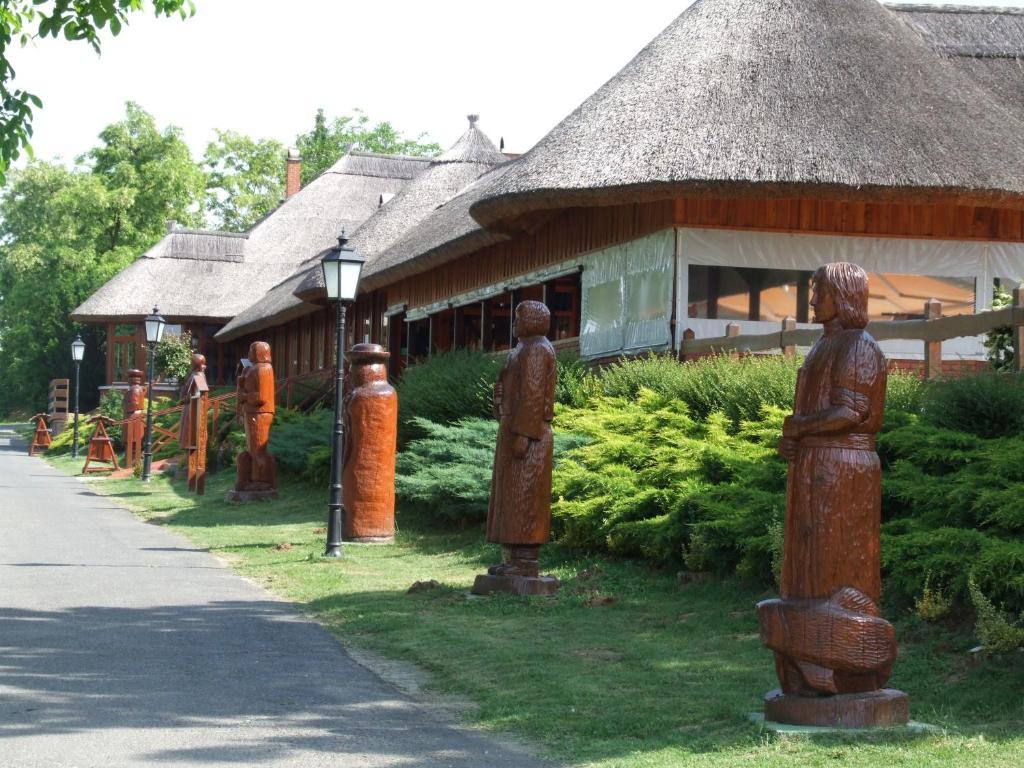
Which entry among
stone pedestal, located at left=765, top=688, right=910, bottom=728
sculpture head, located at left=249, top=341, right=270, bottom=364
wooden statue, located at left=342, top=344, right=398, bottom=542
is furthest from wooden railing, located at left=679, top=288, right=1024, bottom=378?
sculpture head, located at left=249, top=341, right=270, bottom=364

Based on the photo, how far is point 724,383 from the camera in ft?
45.5

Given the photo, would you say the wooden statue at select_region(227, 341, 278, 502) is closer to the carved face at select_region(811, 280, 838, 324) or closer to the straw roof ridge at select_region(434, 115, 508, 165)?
the carved face at select_region(811, 280, 838, 324)

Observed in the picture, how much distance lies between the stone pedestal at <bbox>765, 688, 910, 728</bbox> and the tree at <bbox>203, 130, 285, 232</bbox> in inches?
2872

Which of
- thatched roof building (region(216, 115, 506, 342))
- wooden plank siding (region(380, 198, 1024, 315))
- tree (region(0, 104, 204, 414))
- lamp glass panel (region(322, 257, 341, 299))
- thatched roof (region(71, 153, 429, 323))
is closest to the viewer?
lamp glass panel (region(322, 257, 341, 299))

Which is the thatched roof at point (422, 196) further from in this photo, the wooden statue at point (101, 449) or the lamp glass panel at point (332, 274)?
the lamp glass panel at point (332, 274)

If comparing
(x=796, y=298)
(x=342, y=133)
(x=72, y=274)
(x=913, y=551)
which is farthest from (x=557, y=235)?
(x=342, y=133)

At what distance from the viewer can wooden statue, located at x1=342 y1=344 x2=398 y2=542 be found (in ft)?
51.5

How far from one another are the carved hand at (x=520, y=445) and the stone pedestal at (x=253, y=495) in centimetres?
1151

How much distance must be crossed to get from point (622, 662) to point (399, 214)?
2646 cm

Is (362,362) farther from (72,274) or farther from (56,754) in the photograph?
(72,274)

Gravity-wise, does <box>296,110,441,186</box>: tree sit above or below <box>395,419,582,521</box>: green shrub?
above

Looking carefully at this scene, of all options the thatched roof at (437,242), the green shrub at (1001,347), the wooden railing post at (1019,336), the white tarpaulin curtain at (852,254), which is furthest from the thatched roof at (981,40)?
the wooden railing post at (1019,336)

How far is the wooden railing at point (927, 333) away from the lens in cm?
1177

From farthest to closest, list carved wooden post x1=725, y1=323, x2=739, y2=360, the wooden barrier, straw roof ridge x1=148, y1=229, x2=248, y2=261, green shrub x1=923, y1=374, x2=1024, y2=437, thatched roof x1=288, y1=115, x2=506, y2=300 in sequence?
1. the wooden barrier
2. straw roof ridge x1=148, y1=229, x2=248, y2=261
3. thatched roof x1=288, y1=115, x2=506, y2=300
4. carved wooden post x1=725, y1=323, x2=739, y2=360
5. green shrub x1=923, y1=374, x2=1024, y2=437
